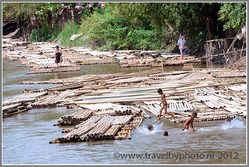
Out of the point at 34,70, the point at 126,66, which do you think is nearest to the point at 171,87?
the point at 126,66

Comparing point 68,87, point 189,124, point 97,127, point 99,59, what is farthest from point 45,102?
point 99,59

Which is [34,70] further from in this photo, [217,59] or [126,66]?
[217,59]

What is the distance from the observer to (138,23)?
32.8m

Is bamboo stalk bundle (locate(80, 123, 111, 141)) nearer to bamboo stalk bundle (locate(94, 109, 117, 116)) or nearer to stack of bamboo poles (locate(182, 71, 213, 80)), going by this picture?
bamboo stalk bundle (locate(94, 109, 117, 116))

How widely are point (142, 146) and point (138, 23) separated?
71.5ft

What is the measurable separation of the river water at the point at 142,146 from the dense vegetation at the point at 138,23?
8.70 m

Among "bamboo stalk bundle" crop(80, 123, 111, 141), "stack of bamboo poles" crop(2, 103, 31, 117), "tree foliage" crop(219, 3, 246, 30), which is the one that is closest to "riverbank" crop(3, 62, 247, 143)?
"stack of bamboo poles" crop(2, 103, 31, 117)

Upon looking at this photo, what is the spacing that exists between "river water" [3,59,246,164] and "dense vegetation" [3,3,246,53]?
870cm

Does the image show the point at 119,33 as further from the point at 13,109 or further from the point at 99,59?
the point at 13,109

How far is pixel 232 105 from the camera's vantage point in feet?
46.5

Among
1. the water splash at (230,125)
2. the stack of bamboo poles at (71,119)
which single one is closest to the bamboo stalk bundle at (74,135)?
the stack of bamboo poles at (71,119)

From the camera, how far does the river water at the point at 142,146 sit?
10.5m

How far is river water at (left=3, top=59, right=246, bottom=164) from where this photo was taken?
10.5m

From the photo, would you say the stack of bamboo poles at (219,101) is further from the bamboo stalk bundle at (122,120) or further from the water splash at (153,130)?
the bamboo stalk bundle at (122,120)
